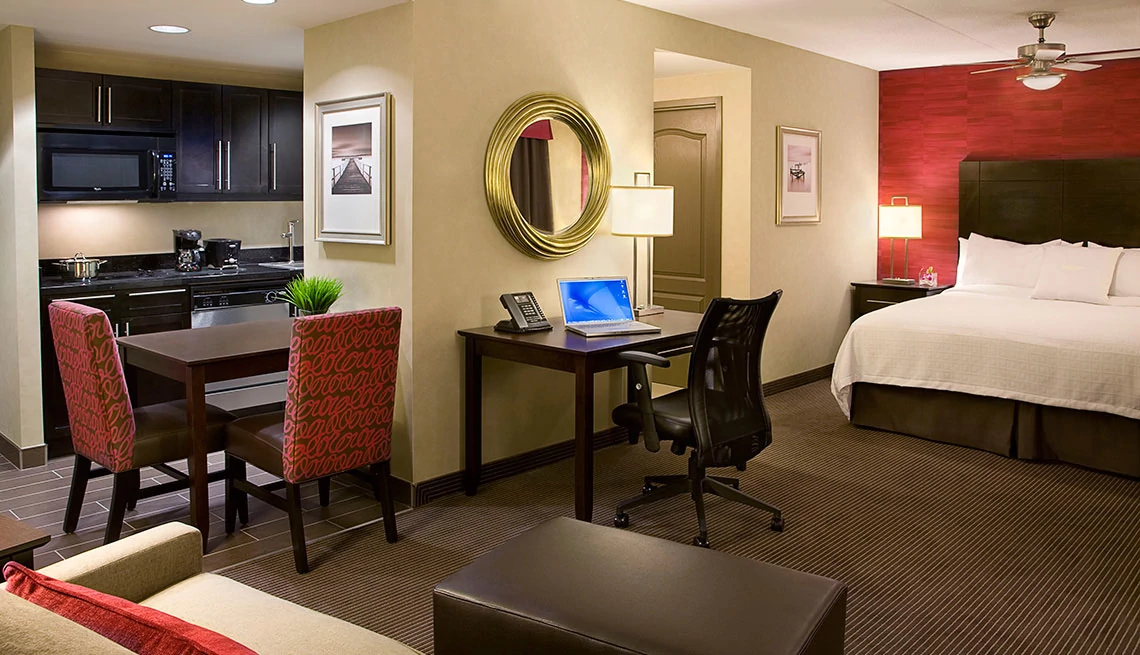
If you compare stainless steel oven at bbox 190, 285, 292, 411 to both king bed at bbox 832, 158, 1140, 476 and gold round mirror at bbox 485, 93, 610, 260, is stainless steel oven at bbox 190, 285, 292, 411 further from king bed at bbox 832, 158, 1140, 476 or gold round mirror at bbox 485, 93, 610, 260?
king bed at bbox 832, 158, 1140, 476

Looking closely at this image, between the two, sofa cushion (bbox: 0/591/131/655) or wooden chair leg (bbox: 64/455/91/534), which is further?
wooden chair leg (bbox: 64/455/91/534)

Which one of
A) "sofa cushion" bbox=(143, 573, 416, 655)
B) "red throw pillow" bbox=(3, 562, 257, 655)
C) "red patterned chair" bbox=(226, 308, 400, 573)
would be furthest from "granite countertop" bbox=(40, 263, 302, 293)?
"red throw pillow" bbox=(3, 562, 257, 655)

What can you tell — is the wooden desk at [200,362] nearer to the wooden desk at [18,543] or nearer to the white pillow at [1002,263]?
the wooden desk at [18,543]

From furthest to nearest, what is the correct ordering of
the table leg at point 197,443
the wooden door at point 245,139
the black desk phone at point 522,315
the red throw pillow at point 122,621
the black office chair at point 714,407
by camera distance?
the wooden door at point 245,139
the black desk phone at point 522,315
the black office chair at point 714,407
the table leg at point 197,443
the red throw pillow at point 122,621

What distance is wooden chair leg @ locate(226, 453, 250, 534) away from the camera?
12.3 ft

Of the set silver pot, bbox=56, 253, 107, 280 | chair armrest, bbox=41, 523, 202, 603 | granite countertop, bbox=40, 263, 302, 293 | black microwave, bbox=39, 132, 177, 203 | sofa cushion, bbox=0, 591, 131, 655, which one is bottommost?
chair armrest, bbox=41, 523, 202, 603

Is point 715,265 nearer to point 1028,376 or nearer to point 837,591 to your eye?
point 1028,376

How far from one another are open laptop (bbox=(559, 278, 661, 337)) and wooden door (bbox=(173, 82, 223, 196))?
2808 mm

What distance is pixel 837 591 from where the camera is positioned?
2.15 metres

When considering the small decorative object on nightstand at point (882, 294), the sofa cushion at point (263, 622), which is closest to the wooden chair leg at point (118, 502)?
the sofa cushion at point (263, 622)

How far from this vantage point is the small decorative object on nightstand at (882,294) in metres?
6.77

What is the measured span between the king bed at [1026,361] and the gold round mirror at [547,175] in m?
1.89

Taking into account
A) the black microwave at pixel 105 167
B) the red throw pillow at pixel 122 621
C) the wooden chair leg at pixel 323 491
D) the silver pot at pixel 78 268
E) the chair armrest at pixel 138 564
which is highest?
the black microwave at pixel 105 167

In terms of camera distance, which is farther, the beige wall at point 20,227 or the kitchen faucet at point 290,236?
the kitchen faucet at point 290,236
